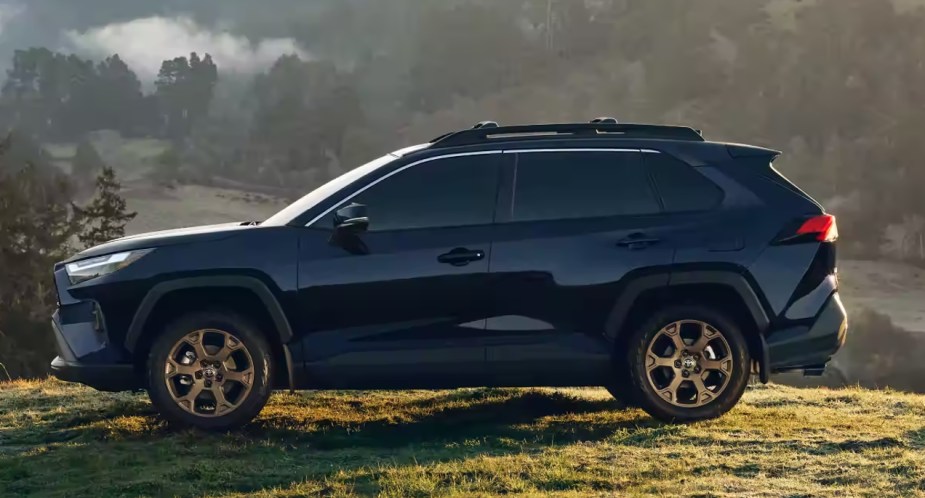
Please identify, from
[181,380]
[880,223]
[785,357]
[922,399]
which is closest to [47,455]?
[181,380]

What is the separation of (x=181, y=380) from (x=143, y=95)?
15006 centimetres

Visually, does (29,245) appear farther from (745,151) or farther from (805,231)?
(805,231)

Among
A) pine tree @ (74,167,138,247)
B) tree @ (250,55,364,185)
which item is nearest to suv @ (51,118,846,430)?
pine tree @ (74,167,138,247)

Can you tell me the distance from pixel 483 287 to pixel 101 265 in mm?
2439

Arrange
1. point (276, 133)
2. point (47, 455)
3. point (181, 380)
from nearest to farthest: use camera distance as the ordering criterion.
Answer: point (47, 455)
point (181, 380)
point (276, 133)

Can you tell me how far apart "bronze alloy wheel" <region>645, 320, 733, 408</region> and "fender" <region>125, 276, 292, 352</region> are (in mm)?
2389

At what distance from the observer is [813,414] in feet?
24.1

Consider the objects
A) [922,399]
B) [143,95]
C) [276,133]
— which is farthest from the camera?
[143,95]

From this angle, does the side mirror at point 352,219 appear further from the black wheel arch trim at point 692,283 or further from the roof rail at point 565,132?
the black wheel arch trim at point 692,283

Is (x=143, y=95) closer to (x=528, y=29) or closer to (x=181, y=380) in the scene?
(x=528, y=29)

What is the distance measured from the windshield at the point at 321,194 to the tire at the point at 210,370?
73 cm

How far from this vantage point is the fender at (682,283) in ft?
21.7

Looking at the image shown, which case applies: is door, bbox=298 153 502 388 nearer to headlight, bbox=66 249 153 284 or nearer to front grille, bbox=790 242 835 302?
headlight, bbox=66 249 153 284

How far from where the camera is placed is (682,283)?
6668 millimetres
